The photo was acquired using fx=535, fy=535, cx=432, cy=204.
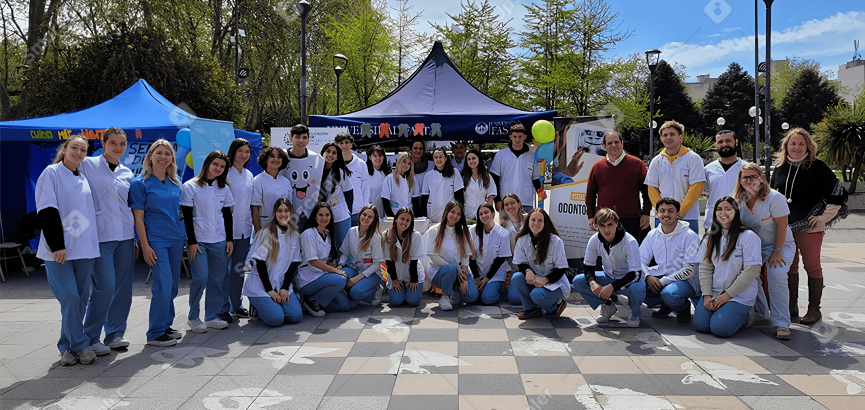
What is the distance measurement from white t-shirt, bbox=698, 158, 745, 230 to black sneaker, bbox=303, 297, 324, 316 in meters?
3.90

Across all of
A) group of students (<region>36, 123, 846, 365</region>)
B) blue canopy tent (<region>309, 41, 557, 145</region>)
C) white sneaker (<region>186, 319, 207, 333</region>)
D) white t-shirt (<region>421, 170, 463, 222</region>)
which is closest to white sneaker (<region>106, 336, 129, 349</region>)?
group of students (<region>36, 123, 846, 365</region>)

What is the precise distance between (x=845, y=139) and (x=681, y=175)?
630 inches

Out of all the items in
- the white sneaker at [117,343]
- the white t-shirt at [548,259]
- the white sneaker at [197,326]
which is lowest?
the white sneaker at [197,326]

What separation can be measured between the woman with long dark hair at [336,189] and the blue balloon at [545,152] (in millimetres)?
2545

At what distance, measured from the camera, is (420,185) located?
24.3 feet

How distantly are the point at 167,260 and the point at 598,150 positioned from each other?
4868mm

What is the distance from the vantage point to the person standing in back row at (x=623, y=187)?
18.7 ft

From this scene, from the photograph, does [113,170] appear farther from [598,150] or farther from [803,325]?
[803,325]

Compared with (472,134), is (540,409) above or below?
below

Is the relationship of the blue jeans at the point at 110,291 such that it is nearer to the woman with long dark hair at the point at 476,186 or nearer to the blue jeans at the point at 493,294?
the blue jeans at the point at 493,294

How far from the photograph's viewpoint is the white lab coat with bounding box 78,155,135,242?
4.12m

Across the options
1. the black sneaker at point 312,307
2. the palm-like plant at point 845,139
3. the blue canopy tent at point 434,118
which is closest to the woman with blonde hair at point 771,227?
the blue canopy tent at point 434,118

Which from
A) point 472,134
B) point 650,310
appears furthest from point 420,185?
point 650,310

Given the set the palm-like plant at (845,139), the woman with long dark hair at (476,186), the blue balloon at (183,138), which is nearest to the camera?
the woman with long dark hair at (476,186)
